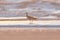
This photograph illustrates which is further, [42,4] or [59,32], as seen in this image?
[42,4]

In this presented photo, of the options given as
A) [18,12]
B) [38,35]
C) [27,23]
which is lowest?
[38,35]

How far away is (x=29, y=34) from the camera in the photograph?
178 centimetres

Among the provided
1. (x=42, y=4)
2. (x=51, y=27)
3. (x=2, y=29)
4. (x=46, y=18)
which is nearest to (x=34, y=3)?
(x=42, y=4)

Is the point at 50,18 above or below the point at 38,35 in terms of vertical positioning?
above

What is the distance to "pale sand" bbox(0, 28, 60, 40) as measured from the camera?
1769 millimetres

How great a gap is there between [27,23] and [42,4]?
0.94 feet

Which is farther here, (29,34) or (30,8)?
(30,8)

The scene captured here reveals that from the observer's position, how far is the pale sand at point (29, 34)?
177 cm

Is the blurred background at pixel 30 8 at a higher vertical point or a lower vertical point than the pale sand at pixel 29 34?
higher

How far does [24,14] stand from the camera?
1871 millimetres

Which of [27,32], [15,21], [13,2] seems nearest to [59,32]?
[27,32]

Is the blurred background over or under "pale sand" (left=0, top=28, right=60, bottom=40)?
over

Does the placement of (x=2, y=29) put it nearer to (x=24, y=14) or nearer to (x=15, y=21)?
(x=15, y=21)

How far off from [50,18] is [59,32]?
19 centimetres
